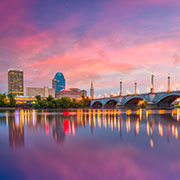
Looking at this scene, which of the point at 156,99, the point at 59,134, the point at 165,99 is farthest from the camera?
the point at 165,99

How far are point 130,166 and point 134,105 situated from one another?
111601mm

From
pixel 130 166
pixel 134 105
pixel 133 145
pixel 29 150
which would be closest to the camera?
pixel 130 166

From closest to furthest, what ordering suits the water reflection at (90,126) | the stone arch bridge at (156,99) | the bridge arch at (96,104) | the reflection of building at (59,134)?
1. the reflection of building at (59,134)
2. the water reflection at (90,126)
3. the stone arch bridge at (156,99)
4. the bridge arch at (96,104)

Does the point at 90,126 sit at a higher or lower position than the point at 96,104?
higher

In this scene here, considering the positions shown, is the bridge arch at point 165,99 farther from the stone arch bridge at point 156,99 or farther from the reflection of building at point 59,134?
the reflection of building at point 59,134

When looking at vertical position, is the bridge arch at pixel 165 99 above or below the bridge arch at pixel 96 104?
above

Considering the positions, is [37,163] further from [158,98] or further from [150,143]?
[158,98]

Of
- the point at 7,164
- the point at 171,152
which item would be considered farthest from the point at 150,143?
the point at 7,164

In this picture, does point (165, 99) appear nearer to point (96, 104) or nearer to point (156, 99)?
point (156, 99)

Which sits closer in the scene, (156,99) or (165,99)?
(156,99)

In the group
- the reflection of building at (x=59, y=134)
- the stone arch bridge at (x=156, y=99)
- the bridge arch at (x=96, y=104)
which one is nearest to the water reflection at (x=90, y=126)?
the reflection of building at (x=59, y=134)

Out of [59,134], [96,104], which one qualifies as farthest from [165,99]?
[96,104]

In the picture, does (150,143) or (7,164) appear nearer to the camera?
(7,164)

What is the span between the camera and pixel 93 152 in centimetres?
945
